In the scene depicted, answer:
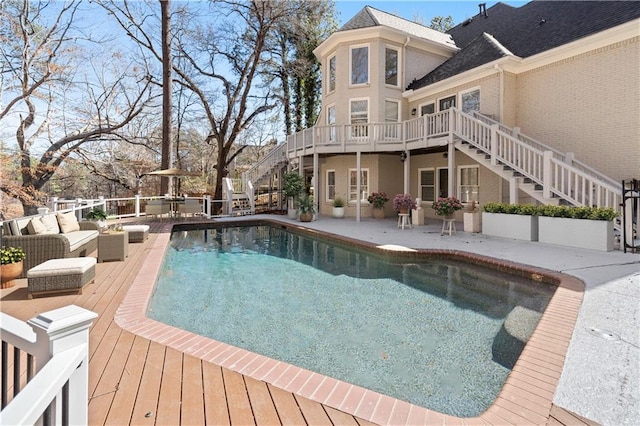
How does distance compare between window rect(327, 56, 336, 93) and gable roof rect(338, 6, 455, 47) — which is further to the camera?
window rect(327, 56, 336, 93)

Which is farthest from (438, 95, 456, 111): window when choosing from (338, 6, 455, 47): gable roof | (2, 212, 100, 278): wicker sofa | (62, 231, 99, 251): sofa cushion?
(2, 212, 100, 278): wicker sofa

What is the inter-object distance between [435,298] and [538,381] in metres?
2.64

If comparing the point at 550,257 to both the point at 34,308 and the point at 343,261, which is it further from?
the point at 34,308

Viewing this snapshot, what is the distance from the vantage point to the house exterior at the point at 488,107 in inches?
344

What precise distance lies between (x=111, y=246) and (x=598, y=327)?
7.36 metres

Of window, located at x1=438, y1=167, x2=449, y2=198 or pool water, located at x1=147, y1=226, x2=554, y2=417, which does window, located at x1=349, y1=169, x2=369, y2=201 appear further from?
pool water, located at x1=147, y1=226, x2=554, y2=417

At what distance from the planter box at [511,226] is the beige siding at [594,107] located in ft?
10.6

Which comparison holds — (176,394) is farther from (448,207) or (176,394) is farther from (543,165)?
(543,165)

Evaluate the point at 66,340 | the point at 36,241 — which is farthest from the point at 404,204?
the point at 66,340

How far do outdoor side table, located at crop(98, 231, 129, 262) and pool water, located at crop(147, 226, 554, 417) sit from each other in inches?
35.0

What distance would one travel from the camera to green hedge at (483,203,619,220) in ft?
22.2

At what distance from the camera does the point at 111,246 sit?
20.4 ft

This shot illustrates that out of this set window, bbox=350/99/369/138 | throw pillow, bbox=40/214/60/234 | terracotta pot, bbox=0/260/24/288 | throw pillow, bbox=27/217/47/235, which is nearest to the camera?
terracotta pot, bbox=0/260/24/288

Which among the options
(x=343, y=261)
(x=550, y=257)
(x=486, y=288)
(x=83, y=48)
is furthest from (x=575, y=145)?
(x=83, y=48)
